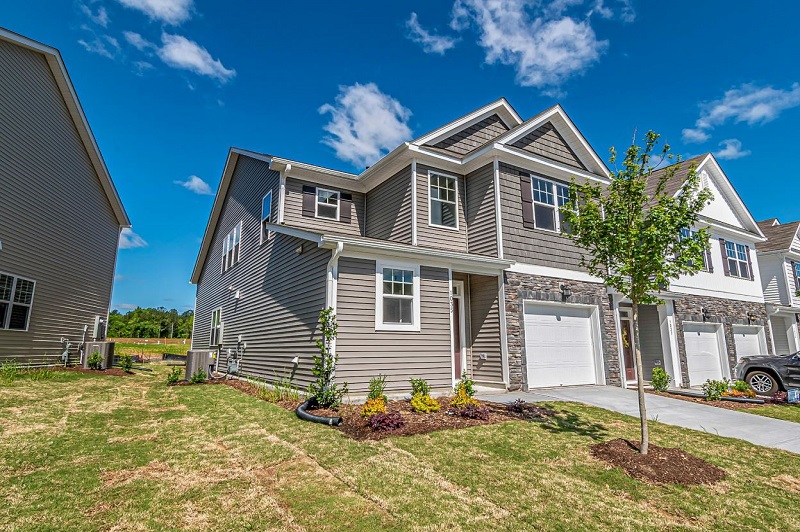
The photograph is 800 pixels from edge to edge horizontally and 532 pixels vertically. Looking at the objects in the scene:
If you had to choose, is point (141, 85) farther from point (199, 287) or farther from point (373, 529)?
point (373, 529)

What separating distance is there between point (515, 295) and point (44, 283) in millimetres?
Answer: 14590

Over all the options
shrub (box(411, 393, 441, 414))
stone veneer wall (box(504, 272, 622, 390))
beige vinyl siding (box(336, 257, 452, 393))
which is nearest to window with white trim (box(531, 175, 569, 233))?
stone veneer wall (box(504, 272, 622, 390))

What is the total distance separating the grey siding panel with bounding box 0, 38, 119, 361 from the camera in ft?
38.6

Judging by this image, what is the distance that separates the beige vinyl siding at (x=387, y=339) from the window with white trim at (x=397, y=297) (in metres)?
0.12

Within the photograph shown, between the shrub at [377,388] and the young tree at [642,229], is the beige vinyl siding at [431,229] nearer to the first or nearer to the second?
the shrub at [377,388]

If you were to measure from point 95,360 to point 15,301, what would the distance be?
2.70 metres

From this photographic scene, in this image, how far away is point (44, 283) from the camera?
43.9ft

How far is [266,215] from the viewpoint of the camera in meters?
13.5

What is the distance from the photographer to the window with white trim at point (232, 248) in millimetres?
16281

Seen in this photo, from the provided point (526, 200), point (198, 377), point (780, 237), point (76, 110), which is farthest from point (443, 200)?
point (780, 237)

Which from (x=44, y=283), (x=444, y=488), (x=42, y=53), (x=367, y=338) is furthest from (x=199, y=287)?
(x=444, y=488)

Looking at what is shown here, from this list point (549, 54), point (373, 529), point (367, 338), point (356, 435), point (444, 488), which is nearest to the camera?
point (373, 529)

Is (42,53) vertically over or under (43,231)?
over

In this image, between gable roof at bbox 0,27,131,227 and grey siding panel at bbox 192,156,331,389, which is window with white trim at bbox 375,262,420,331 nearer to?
grey siding panel at bbox 192,156,331,389
